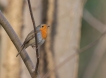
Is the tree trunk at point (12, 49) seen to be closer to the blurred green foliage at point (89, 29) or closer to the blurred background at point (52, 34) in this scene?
the blurred background at point (52, 34)

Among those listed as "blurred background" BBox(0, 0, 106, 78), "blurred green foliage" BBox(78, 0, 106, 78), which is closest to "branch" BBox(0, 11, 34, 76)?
"blurred background" BBox(0, 0, 106, 78)

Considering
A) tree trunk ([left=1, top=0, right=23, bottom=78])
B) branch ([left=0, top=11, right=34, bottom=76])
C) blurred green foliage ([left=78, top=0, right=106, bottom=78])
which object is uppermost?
branch ([left=0, top=11, right=34, bottom=76])

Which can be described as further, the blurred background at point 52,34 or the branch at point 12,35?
the blurred background at point 52,34

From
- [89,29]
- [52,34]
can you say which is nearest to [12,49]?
[52,34]

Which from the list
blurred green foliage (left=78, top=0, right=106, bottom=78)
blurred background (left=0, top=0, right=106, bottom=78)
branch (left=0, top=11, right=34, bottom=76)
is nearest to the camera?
branch (left=0, top=11, right=34, bottom=76)

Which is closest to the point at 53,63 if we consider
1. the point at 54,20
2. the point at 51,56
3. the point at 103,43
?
the point at 51,56

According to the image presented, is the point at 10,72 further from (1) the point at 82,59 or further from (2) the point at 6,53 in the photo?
(1) the point at 82,59

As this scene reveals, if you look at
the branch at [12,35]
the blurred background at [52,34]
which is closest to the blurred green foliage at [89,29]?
the blurred background at [52,34]

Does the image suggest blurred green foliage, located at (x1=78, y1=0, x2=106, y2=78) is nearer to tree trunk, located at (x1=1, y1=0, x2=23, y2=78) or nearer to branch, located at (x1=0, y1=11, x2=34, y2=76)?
tree trunk, located at (x1=1, y1=0, x2=23, y2=78)

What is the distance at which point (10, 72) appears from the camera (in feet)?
7.05

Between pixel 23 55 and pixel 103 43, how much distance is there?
8.60ft

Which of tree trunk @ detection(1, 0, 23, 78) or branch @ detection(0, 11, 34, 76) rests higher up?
branch @ detection(0, 11, 34, 76)

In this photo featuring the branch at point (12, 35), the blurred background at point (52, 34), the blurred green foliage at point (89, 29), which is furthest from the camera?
the blurred green foliage at point (89, 29)

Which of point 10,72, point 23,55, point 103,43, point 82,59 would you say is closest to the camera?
point 23,55
